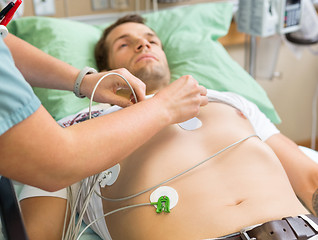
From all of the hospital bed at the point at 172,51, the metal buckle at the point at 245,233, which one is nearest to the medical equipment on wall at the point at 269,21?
the hospital bed at the point at 172,51

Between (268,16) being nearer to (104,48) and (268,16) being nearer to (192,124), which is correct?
(104,48)

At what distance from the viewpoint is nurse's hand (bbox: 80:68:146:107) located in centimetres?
92

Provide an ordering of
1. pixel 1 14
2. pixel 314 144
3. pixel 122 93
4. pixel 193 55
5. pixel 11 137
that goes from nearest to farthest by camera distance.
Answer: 1. pixel 11 137
2. pixel 1 14
3. pixel 122 93
4. pixel 193 55
5. pixel 314 144

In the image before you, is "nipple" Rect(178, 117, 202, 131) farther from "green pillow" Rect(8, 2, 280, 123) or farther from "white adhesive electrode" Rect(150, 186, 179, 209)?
"green pillow" Rect(8, 2, 280, 123)

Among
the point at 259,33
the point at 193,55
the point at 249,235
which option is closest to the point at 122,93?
the point at 249,235

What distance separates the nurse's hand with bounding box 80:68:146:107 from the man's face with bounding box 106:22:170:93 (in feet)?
0.40

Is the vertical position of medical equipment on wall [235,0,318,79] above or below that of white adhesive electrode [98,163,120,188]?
above

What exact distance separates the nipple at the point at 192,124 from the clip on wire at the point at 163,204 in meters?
0.26

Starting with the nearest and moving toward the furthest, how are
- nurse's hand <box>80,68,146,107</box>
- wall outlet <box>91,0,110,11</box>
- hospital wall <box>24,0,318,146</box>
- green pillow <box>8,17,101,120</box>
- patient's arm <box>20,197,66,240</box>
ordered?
nurse's hand <box>80,68,146,107</box>
patient's arm <box>20,197,66,240</box>
green pillow <box>8,17,101,120</box>
wall outlet <box>91,0,110,11</box>
hospital wall <box>24,0,318,146</box>

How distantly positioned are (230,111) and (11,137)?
2.77 ft

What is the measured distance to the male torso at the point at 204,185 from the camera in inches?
37.3

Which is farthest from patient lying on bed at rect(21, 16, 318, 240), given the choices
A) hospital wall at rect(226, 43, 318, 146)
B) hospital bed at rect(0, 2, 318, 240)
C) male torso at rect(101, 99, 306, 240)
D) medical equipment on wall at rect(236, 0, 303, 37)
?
hospital wall at rect(226, 43, 318, 146)

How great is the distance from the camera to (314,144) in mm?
2637

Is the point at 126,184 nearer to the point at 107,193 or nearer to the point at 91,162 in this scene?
the point at 107,193
